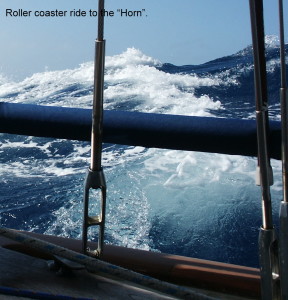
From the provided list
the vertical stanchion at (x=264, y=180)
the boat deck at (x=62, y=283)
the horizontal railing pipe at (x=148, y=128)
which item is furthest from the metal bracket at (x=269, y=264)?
the horizontal railing pipe at (x=148, y=128)

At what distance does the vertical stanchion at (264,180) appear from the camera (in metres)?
0.68

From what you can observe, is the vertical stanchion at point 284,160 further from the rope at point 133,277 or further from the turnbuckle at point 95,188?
the turnbuckle at point 95,188

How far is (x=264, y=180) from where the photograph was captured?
27.3 inches

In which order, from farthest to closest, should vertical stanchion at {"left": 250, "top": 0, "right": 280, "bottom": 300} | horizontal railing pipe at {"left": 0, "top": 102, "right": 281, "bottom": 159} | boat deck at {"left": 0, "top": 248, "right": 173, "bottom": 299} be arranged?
horizontal railing pipe at {"left": 0, "top": 102, "right": 281, "bottom": 159} → boat deck at {"left": 0, "top": 248, "right": 173, "bottom": 299} → vertical stanchion at {"left": 250, "top": 0, "right": 280, "bottom": 300}

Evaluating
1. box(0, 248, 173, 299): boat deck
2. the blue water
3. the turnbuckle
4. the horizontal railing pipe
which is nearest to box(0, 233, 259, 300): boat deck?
box(0, 248, 173, 299): boat deck

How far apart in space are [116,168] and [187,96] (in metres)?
3.38

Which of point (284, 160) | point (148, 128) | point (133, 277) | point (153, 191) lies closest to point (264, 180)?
point (284, 160)

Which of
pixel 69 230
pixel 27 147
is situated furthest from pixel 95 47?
pixel 27 147

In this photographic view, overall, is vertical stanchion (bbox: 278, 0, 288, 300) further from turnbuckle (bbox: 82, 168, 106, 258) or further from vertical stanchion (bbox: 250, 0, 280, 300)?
turnbuckle (bbox: 82, 168, 106, 258)

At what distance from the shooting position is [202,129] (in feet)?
3.47

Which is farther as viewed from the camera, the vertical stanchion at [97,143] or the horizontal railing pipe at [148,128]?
the horizontal railing pipe at [148,128]

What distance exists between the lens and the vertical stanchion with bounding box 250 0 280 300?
2.22 feet

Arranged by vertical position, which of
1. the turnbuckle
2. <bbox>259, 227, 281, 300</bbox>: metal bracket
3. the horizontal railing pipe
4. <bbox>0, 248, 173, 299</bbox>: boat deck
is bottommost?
<bbox>0, 248, 173, 299</bbox>: boat deck

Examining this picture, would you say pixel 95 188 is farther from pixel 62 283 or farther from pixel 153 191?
pixel 153 191
